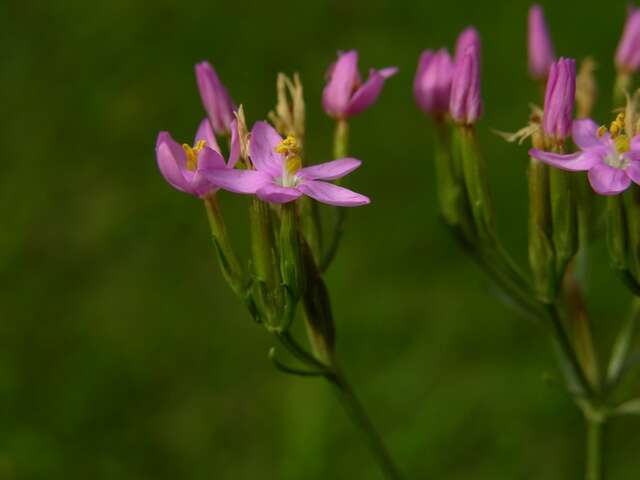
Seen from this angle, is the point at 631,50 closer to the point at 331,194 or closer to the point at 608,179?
the point at 608,179

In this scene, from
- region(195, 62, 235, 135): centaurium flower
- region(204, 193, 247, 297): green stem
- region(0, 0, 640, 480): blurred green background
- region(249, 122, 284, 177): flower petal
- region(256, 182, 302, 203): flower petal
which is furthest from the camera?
region(0, 0, 640, 480): blurred green background

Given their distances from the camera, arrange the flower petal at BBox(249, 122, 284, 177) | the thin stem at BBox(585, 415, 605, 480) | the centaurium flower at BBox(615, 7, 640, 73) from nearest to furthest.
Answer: the flower petal at BBox(249, 122, 284, 177) < the thin stem at BBox(585, 415, 605, 480) < the centaurium flower at BBox(615, 7, 640, 73)

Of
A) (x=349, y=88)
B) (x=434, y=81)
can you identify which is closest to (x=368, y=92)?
(x=349, y=88)

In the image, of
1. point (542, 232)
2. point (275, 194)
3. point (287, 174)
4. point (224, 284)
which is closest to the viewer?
point (275, 194)

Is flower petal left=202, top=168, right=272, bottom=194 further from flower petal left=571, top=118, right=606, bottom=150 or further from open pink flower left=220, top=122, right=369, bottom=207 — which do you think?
flower petal left=571, top=118, right=606, bottom=150

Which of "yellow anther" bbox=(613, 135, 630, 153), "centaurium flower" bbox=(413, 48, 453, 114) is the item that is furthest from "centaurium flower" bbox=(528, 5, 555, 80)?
"yellow anther" bbox=(613, 135, 630, 153)

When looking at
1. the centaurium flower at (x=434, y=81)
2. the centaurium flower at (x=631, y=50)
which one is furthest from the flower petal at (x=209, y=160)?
the centaurium flower at (x=631, y=50)

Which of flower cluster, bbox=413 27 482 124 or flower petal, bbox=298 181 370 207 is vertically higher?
flower cluster, bbox=413 27 482 124
